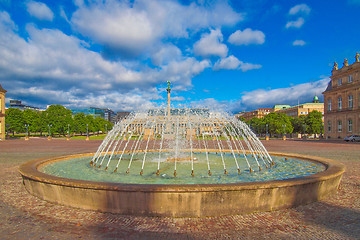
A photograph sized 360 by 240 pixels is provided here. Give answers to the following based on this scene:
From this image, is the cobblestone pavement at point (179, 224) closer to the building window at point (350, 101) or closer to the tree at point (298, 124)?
the building window at point (350, 101)

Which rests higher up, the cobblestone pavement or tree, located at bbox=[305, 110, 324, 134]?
tree, located at bbox=[305, 110, 324, 134]

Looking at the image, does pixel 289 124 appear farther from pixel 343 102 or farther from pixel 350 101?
pixel 350 101

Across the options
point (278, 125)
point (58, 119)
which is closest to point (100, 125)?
point (58, 119)

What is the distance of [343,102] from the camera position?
56.7 m

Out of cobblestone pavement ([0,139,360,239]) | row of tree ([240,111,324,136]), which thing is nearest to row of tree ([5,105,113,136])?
row of tree ([240,111,324,136])

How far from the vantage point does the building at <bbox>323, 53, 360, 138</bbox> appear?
52656 millimetres

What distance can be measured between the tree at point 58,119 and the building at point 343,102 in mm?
78648

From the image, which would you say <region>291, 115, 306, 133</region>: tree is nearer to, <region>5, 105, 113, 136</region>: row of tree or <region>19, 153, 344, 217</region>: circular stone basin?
<region>5, 105, 113, 136</region>: row of tree

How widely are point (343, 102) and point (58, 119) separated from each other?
82694 millimetres

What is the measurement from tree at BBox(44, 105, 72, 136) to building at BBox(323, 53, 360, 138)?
7865cm

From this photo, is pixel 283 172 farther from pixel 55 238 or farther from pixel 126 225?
pixel 55 238

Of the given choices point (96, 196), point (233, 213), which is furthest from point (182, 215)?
point (96, 196)

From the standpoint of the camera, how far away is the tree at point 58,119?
7603cm

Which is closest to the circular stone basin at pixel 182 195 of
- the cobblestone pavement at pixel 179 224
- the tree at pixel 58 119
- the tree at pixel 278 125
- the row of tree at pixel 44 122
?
the cobblestone pavement at pixel 179 224
